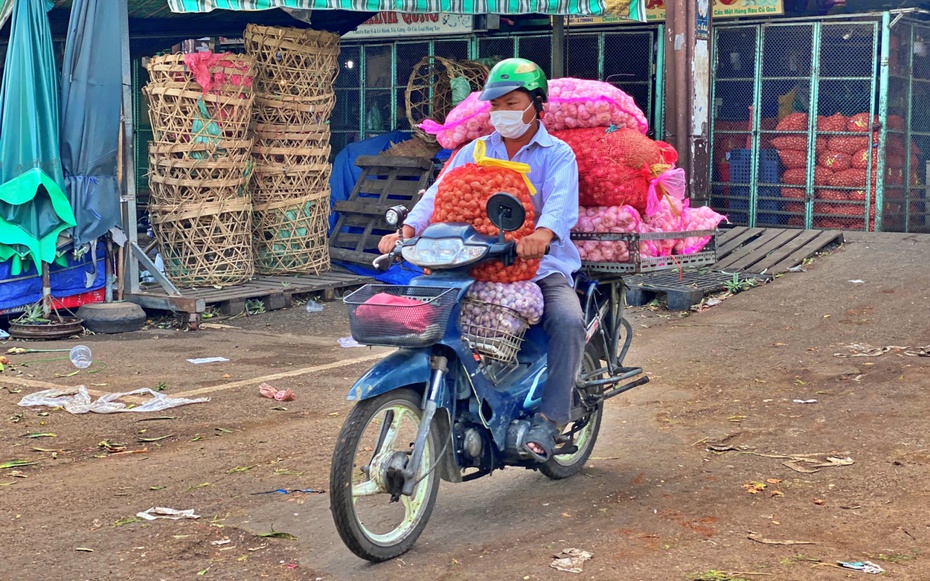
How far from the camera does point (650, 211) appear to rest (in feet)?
17.2

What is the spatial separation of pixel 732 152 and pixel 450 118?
28.4 feet

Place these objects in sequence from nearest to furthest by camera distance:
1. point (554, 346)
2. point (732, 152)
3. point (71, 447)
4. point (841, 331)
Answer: point (554, 346)
point (71, 447)
point (841, 331)
point (732, 152)

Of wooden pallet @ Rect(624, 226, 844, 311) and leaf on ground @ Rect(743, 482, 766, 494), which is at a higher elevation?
wooden pallet @ Rect(624, 226, 844, 311)

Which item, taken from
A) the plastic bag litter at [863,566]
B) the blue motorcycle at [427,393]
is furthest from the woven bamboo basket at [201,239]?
the plastic bag litter at [863,566]

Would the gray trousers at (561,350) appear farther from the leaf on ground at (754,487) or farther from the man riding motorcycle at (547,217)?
the leaf on ground at (754,487)

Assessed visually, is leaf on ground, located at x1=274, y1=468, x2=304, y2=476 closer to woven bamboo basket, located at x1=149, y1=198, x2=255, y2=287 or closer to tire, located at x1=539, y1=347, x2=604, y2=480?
tire, located at x1=539, y1=347, x2=604, y2=480

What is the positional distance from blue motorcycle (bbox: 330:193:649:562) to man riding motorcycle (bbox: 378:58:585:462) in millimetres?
117

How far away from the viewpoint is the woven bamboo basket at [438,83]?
13.1m

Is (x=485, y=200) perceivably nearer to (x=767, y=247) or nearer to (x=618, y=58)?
(x=767, y=247)

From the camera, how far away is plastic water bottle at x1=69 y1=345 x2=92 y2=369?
7.52 metres

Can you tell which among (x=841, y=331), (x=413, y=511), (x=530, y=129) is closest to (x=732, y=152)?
(x=841, y=331)

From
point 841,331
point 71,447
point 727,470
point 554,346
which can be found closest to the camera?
point 554,346

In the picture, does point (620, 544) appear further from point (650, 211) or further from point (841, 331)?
Result: point (841, 331)

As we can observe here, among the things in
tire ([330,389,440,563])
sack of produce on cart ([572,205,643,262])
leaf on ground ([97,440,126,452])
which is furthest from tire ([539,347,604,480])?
leaf on ground ([97,440,126,452])
